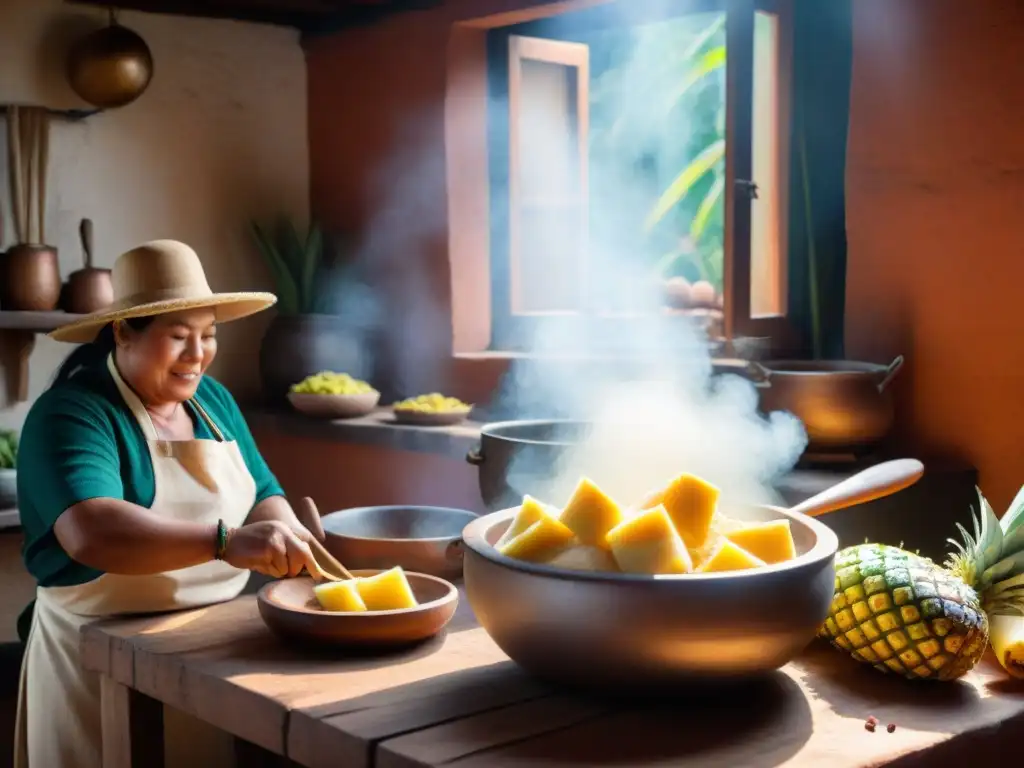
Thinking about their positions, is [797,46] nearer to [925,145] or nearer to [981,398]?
[925,145]

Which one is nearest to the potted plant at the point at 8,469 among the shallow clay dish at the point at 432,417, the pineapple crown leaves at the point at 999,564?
the shallow clay dish at the point at 432,417

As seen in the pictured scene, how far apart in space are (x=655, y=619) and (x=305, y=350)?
11.4ft

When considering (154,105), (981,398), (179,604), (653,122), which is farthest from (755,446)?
(653,122)

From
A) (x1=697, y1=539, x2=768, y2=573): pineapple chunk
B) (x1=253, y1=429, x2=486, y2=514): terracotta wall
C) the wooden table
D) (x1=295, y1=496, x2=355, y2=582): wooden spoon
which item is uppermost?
(x1=697, y1=539, x2=768, y2=573): pineapple chunk

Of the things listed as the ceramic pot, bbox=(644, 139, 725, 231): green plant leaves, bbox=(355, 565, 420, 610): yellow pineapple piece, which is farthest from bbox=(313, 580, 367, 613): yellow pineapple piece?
bbox=(644, 139, 725, 231): green plant leaves

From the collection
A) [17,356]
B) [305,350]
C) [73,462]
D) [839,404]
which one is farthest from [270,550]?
[17,356]

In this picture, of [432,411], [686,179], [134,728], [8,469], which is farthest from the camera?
[686,179]

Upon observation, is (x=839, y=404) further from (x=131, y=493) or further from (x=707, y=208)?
(x=707, y=208)

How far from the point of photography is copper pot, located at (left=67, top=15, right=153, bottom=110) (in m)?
4.21

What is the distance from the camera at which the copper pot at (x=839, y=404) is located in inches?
114

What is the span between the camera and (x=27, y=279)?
399 cm

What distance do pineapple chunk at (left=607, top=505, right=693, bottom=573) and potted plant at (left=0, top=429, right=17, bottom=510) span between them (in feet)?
9.22

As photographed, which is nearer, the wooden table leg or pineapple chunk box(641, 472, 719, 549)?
pineapple chunk box(641, 472, 719, 549)

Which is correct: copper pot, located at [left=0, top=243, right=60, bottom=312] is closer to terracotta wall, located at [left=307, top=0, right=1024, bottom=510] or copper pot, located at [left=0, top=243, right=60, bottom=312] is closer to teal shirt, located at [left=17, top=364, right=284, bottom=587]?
teal shirt, located at [left=17, top=364, right=284, bottom=587]
